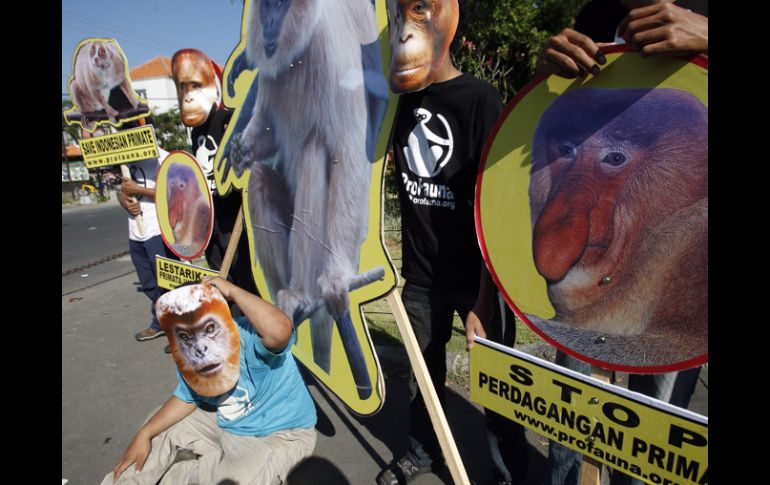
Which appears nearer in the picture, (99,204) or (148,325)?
(148,325)

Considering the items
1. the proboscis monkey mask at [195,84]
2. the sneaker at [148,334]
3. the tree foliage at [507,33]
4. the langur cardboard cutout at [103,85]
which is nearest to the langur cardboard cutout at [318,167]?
the proboscis monkey mask at [195,84]

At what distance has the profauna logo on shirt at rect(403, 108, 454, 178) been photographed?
1460mm

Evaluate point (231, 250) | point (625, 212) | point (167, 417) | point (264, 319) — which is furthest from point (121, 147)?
point (625, 212)

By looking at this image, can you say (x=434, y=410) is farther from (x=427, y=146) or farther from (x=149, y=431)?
(x=149, y=431)

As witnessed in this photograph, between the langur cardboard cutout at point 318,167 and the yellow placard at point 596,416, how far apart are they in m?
0.49

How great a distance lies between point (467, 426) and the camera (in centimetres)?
226

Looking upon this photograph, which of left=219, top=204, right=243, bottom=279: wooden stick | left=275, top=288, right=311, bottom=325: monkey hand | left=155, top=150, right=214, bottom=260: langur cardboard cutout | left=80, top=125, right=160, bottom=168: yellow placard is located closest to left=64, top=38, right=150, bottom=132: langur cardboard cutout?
left=80, top=125, right=160, bottom=168: yellow placard

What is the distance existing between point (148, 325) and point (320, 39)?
3250mm

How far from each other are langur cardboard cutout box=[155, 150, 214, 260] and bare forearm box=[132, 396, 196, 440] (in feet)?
2.45

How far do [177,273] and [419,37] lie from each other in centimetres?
160

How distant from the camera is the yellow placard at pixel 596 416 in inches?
34.8

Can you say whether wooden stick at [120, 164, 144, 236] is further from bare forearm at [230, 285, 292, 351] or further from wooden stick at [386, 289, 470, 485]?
wooden stick at [386, 289, 470, 485]
